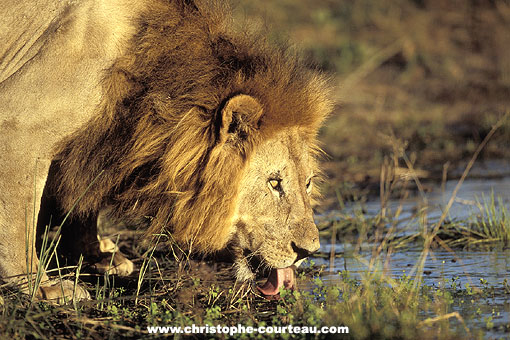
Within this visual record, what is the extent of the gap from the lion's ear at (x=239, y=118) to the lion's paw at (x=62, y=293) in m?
1.05

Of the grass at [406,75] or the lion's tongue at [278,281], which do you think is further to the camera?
the grass at [406,75]

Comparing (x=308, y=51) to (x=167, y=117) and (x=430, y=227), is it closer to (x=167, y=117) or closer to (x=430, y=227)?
(x=430, y=227)

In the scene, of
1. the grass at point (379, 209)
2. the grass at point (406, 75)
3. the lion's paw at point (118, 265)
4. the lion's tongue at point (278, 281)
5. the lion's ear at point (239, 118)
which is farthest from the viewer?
the grass at point (406, 75)

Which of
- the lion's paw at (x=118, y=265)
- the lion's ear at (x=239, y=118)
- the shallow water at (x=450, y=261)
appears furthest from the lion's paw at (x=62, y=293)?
the shallow water at (x=450, y=261)

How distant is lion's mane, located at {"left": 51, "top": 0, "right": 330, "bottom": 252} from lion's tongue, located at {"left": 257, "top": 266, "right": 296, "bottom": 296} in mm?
344

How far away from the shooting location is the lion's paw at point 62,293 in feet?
13.3

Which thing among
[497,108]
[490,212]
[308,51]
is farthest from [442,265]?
[308,51]

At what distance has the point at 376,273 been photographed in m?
4.23

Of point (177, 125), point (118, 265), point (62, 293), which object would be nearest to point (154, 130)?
point (177, 125)

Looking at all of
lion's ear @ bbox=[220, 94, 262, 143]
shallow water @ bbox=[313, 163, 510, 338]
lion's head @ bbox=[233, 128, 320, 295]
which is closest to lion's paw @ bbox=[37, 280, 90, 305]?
lion's head @ bbox=[233, 128, 320, 295]

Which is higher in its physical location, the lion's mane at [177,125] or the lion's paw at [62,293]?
the lion's mane at [177,125]

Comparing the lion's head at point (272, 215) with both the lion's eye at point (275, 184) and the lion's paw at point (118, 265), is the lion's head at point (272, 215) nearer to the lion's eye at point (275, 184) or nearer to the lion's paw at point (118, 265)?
the lion's eye at point (275, 184)

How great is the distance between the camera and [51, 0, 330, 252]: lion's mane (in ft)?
13.6

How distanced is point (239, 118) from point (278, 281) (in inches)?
34.7
